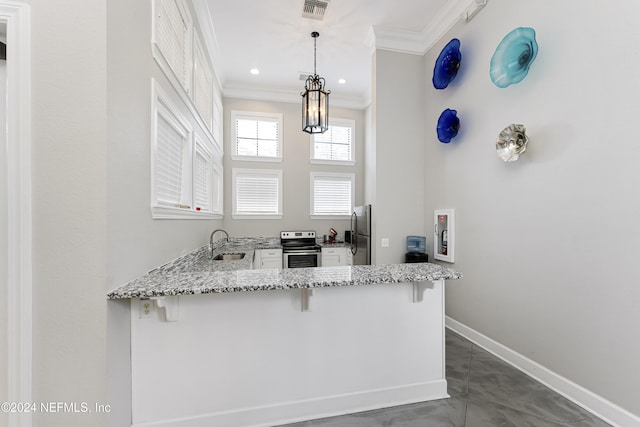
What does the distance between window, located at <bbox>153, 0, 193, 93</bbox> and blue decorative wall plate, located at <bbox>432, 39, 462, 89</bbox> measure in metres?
Result: 2.70

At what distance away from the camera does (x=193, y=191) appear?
2.74 meters

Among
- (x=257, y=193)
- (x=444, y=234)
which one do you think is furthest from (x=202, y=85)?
(x=444, y=234)

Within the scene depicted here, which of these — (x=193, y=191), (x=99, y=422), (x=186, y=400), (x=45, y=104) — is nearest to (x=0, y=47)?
(x=45, y=104)

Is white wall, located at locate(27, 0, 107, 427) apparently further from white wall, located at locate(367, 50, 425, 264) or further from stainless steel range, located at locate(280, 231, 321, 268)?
stainless steel range, located at locate(280, 231, 321, 268)

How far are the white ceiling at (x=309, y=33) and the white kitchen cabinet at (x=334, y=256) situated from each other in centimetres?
309

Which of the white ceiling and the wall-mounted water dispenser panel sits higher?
the white ceiling

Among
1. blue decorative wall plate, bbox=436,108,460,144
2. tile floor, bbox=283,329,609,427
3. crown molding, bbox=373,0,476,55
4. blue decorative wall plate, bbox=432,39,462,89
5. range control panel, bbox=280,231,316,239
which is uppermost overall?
crown molding, bbox=373,0,476,55

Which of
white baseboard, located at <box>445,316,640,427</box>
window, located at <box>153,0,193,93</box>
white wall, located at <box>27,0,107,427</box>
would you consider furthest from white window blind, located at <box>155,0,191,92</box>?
white baseboard, located at <box>445,316,640,427</box>

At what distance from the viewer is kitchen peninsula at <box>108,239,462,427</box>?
1432 millimetres

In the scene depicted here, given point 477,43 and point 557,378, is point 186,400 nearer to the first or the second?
point 557,378

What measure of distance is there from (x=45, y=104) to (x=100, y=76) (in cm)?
28

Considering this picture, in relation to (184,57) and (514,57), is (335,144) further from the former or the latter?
(514,57)

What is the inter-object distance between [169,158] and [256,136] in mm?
3079

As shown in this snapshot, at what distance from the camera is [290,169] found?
512 cm
